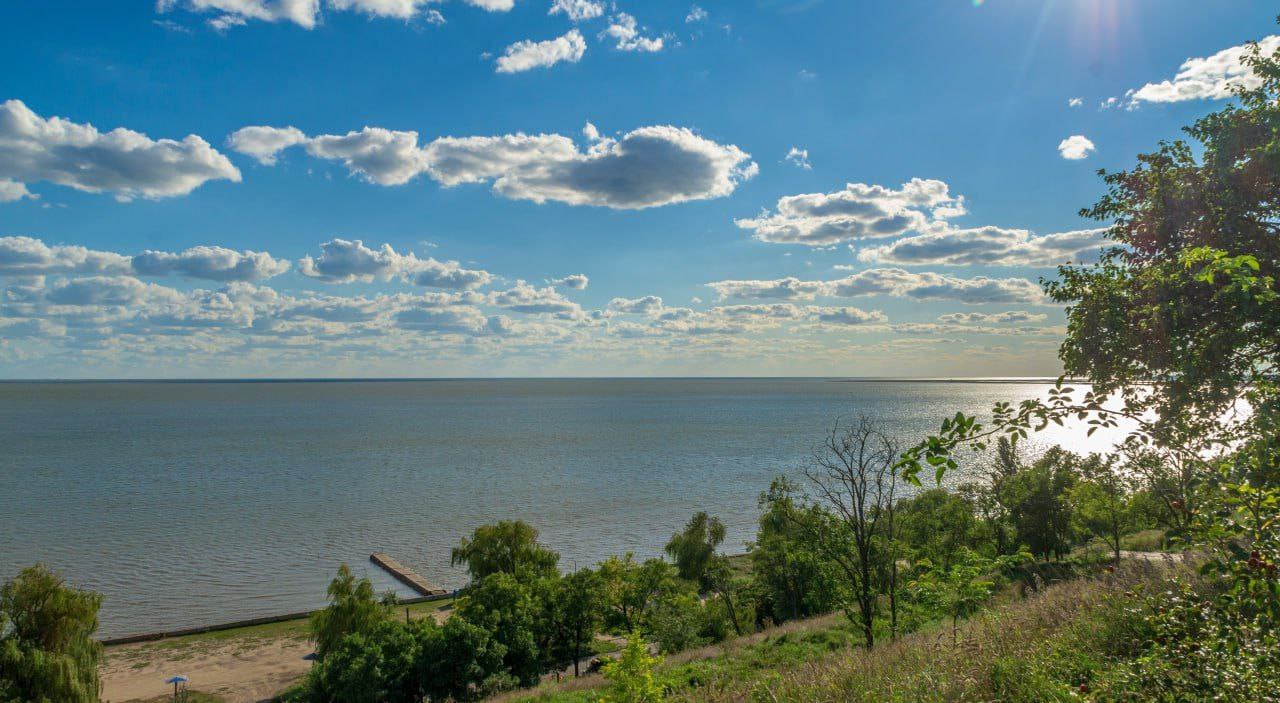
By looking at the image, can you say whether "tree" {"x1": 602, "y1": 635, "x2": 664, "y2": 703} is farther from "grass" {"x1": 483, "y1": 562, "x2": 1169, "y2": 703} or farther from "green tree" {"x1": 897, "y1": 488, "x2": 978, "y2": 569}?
"green tree" {"x1": 897, "y1": 488, "x2": 978, "y2": 569}

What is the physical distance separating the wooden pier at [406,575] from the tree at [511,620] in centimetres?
1755

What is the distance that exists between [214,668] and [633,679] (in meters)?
35.1

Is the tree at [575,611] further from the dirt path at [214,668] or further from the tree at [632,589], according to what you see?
the dirt path at [214,668]

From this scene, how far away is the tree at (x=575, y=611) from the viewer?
3306cm

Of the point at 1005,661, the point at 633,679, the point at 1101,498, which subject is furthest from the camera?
the point at 1101,498

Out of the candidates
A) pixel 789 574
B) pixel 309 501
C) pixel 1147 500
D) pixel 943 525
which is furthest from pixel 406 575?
pixel 1147 500

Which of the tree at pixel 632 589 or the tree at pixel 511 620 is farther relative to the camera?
the tree at pixel 632 589

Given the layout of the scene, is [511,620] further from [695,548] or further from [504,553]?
[695,548]

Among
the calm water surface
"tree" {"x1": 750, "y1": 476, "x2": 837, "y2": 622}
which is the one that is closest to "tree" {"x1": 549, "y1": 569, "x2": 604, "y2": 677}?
"tree" {"x1": 750, "y1": 476, "x2": 837, "y2": 622}

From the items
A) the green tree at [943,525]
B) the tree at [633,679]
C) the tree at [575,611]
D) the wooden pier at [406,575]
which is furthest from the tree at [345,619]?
the green tree at [943,525]

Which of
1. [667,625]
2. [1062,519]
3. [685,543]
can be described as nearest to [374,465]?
[685,543]

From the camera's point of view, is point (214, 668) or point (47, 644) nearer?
point (47, 644)

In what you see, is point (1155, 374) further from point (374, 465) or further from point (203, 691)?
point (374, 465)

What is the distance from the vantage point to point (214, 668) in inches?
1411
